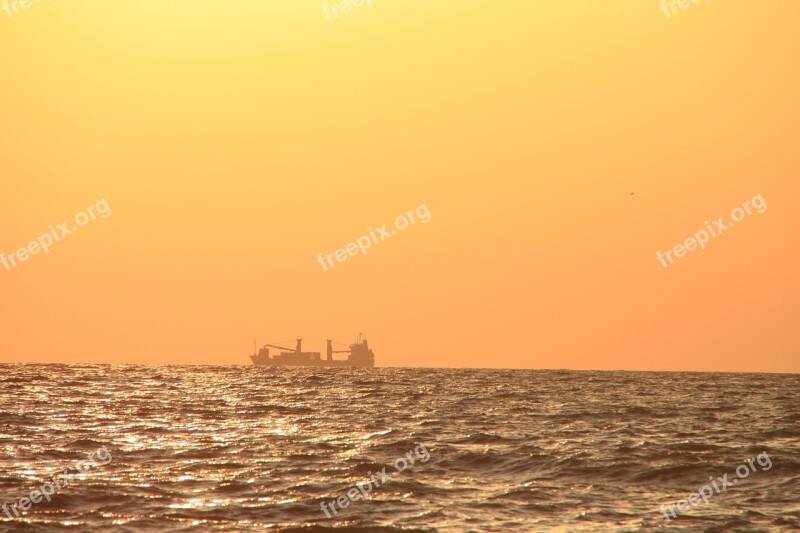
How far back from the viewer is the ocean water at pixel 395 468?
2003cm

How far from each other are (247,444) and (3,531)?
13962mm

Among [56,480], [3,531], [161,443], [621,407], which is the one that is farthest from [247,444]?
[621,407]

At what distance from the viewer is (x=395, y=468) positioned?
26344 mm

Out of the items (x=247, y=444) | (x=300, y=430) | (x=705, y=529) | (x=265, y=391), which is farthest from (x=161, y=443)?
(x=265, y=391)

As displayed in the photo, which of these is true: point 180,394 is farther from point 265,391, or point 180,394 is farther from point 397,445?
point 397,445

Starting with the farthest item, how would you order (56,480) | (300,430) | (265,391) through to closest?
(265,391) < (300,430) < (56,480)

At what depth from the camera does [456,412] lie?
47312 millimetres

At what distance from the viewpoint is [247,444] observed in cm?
3195

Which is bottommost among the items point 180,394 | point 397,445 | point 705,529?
point 705,529

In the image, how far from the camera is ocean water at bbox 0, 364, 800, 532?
20.0 metres

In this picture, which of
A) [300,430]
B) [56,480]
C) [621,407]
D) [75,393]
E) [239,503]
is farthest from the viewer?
[75,393]

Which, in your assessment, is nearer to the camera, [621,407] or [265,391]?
[621,407]

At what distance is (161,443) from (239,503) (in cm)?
1148

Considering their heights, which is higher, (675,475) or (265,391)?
(265,391)
